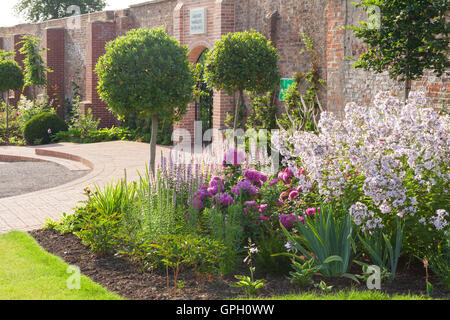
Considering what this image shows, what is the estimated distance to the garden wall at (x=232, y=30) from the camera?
10.1 meters

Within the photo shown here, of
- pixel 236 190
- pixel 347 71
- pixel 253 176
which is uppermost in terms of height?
pixel 347 71

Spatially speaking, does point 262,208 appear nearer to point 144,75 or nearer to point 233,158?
point 233,158

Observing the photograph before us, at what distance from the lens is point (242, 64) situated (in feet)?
33.9

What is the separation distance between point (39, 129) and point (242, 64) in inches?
382

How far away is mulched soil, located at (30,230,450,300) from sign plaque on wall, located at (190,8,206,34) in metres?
10.8

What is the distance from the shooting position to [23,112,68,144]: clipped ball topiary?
58.3 feet

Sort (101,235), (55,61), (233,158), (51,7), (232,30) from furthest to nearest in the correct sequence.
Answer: (51,7), (55,61), (232,30), (233,158), (101,235)

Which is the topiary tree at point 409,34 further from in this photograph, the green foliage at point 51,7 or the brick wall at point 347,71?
the green foliage at point 51,7

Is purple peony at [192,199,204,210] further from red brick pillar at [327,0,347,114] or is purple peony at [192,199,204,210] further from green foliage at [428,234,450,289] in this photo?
red brick pillar at [327,0,347,114]

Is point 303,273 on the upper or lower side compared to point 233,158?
lower

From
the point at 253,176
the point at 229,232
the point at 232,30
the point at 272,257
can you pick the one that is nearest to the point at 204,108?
the point at 232,30

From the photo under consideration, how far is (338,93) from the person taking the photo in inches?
409

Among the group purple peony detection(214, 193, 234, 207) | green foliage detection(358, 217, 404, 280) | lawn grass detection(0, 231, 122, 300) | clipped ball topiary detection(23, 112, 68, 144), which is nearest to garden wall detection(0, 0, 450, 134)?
clipped ball topiary detection(23, 112, 68, 144)

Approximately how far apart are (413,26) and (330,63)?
3.73 m
